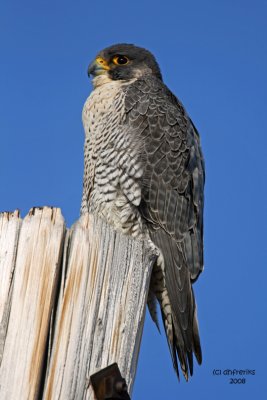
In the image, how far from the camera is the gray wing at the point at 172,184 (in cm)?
371

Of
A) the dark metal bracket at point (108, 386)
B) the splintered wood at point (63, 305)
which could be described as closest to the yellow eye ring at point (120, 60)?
the splintered wood at point (63, 305)

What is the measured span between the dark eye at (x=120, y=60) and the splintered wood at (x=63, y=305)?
10.3 ft

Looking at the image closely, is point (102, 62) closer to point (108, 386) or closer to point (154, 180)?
point (154, 180)

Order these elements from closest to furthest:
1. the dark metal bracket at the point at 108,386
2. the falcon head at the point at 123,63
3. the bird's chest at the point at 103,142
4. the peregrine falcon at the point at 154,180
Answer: the dark metal bracket at the point at 108,386 → the peregrine falcon at the point at 154,180 → the bird's chest at the point at 103,142 → the falcon head at the point at 123,63

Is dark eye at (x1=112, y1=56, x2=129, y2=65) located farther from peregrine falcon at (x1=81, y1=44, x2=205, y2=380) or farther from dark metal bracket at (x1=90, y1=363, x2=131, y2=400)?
dark metal bracket at (x1=90, y1=363, x2=131, y2=400)

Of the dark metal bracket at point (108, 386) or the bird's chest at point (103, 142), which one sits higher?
the bird's chest at point (103, 142)

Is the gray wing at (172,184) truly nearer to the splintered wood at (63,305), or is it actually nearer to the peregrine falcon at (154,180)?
the peregrine falcon at (154,180)

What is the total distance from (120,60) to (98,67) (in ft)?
0.69

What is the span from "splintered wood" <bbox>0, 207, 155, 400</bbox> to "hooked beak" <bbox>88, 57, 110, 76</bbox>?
306 cm

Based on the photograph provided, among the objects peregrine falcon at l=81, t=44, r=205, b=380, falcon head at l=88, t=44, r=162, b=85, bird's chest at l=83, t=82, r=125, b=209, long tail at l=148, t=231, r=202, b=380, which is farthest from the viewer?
falcon head at l=88, t=44, r=162, b=85

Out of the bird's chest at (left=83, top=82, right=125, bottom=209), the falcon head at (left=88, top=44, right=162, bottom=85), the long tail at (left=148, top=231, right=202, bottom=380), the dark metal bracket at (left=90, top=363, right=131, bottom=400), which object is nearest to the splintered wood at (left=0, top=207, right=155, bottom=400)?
the dark metal bracket at (left=90, top=363, right=131, bottom=400)

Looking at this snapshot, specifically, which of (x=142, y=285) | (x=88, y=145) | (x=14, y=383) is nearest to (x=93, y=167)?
(x=88, y=145)

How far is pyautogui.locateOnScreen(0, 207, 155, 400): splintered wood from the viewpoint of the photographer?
1.96 meters

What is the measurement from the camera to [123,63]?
513 centimetres
